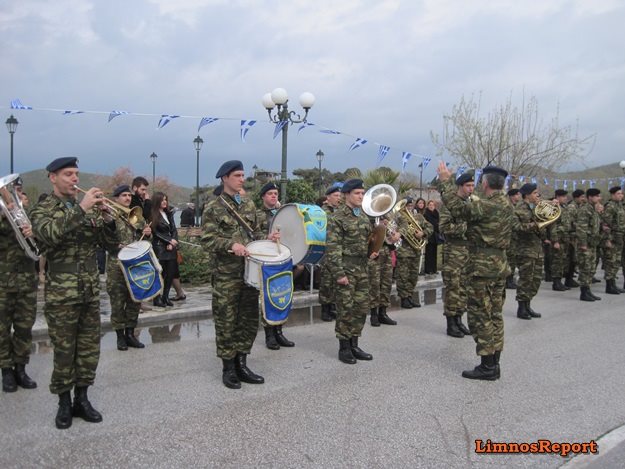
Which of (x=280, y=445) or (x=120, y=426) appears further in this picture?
(x=120, y=426)

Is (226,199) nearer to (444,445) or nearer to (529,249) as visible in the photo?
(444,445)

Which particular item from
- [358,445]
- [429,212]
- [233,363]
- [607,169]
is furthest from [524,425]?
[607,169]

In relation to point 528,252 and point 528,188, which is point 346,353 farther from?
point 528,188

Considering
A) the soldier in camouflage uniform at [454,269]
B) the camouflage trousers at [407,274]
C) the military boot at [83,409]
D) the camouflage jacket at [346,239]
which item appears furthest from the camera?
the camouflage trousers at [407,274]

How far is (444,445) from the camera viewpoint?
397 cm

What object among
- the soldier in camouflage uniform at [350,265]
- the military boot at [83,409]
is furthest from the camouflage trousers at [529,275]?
the military boot at [83,409]

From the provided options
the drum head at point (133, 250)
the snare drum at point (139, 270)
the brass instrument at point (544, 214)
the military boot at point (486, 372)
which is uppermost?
the brass instrument at point (544, 214)

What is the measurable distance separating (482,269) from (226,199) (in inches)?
109

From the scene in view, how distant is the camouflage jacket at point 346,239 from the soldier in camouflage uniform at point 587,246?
6400 millimetres

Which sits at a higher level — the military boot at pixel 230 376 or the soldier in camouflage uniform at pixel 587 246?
the soldier in camouflage uniform at pixel 587 246

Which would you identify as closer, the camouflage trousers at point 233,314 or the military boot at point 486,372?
the camouflage trousers at point 233,314

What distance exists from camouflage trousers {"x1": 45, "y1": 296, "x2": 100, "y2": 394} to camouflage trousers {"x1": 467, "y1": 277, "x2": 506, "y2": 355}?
3.72 metres

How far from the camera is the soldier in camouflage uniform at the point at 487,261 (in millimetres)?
5555

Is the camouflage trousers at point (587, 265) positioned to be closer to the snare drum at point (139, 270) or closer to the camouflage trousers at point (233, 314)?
the camouflage trousers at point (233, 314)
